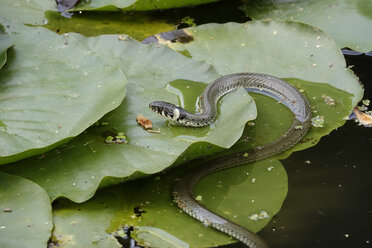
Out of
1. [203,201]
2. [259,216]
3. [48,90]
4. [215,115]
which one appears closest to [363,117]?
[215,115]

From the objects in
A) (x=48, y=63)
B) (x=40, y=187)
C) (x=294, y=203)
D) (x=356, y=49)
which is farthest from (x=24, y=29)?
(x=356, y=49)

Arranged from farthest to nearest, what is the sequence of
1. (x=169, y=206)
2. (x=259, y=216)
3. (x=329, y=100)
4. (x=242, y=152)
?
1. (x=329, y=100)
2. (x=242, y=152)
3. (x=169, y=206)
4. (x=259, y=216)

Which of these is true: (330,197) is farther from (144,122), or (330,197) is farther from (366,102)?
(144,122)

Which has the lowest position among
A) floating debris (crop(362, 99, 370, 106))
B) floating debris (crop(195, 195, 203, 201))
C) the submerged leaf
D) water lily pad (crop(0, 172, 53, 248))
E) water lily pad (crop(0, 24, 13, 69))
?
floating debris (crop(195, 195, 203, 201))

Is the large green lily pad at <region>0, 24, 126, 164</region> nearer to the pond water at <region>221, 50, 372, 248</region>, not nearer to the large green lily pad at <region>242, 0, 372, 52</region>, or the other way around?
the pond water at <region>221, 50, 372, 248</region>

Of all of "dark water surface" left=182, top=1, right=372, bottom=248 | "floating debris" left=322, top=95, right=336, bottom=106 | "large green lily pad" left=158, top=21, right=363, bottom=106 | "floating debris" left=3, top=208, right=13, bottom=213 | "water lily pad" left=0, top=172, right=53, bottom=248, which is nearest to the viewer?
"water lily pad" left=0, top=172, right=53, bottom=248

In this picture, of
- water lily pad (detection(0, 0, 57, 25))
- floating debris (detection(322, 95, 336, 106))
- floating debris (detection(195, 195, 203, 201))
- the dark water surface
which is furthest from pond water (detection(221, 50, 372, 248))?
water lily pad (detection(0, 0, 57, 25))
